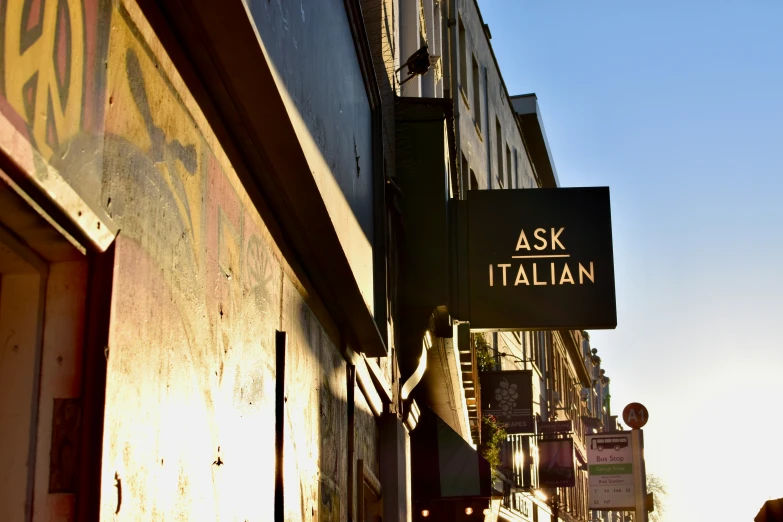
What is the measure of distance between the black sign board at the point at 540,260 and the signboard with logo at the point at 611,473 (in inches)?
378

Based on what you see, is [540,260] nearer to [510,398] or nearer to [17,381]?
[17,381]

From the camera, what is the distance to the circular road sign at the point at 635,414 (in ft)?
66.9

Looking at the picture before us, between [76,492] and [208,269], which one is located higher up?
[208,269]

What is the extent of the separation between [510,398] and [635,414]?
3.09m

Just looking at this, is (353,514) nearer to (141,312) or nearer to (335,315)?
(335,315)

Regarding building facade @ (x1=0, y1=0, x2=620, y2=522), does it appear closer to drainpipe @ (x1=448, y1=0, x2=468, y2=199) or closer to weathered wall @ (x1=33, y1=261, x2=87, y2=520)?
weathered wall @ (x1=33, y1=261, x2=87, y2=520)

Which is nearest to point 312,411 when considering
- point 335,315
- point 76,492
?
point 335,315

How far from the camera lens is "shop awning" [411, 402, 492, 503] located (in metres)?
13.0

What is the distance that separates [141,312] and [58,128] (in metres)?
0.63

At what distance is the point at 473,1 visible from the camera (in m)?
25.0

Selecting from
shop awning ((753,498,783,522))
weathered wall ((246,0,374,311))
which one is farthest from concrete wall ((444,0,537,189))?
shop awning ((753,498,783,522))

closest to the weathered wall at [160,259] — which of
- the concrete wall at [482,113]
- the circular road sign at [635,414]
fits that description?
the concrete wall at [482,113]

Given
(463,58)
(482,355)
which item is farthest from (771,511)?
(463,58)

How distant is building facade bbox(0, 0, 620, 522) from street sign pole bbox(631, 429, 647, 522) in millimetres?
11598
